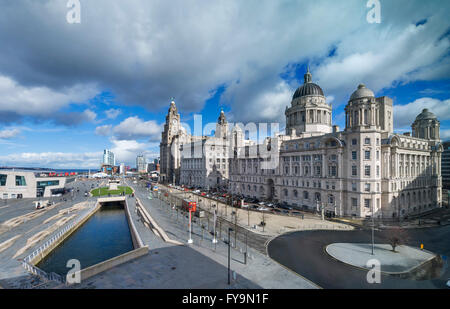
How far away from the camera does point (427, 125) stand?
6631cm

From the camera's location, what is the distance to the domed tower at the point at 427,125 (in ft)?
216

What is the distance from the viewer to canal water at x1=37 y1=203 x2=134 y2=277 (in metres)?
33.3

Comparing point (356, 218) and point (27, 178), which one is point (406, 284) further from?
point (27, 178)

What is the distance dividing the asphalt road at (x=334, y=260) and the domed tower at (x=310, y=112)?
4540 cm

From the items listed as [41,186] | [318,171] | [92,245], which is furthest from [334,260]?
[41,186]

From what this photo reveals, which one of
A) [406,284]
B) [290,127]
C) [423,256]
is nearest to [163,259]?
[406,284]

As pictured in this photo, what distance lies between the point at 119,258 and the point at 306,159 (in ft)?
181

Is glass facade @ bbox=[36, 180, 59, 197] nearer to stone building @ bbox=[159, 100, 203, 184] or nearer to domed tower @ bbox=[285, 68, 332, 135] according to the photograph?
stone building @ bbox=[159, 100, 203, 184]

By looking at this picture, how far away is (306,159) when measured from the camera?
64250mm

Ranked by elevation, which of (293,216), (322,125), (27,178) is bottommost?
(293,216)

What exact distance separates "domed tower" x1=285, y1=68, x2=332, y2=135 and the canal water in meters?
64.4

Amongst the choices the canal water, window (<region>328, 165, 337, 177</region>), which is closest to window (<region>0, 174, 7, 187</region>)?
the canal water

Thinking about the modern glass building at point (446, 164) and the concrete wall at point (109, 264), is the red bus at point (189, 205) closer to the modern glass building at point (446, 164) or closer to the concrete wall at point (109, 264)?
the concrete wall at point (109, 264)
